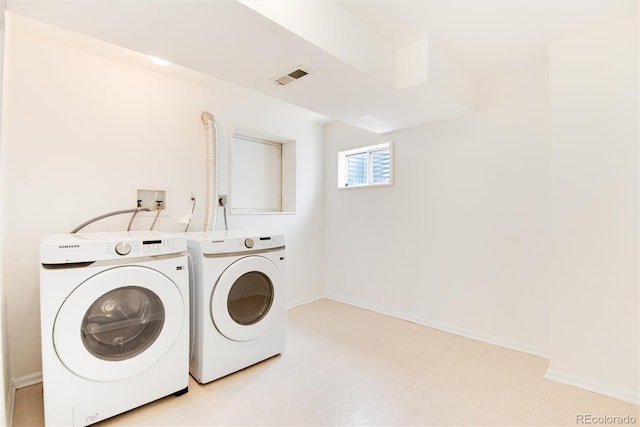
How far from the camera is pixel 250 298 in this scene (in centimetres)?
→ 211

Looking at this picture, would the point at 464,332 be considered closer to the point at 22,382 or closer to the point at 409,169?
the point at 409,169

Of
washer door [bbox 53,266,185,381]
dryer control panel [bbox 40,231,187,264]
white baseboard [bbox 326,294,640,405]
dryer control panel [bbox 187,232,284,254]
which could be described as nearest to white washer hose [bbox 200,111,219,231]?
dryer control panel [bbox 187,232,284,254]

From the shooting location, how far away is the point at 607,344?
1.78 metres

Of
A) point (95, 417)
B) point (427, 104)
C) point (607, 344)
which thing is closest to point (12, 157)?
point (95, 417)

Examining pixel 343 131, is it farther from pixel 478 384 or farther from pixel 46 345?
pixel 46 345

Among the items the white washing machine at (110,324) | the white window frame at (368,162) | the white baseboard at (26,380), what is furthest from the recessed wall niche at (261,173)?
the white baseboard at (26,380)

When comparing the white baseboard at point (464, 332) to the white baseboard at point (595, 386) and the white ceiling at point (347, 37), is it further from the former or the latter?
the white ceiling at point (347, 37)

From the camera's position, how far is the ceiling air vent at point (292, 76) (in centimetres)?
186

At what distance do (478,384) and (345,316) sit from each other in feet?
4.66

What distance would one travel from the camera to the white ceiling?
136 centimetres

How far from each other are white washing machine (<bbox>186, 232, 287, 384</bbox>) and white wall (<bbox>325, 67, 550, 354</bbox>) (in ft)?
4.51

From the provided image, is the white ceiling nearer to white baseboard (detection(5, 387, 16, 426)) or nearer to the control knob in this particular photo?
the control knob

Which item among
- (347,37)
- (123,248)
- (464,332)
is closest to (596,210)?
(464,332)

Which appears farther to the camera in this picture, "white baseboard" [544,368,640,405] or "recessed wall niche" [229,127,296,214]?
"recessed wall niche" [229,127,296,214]
